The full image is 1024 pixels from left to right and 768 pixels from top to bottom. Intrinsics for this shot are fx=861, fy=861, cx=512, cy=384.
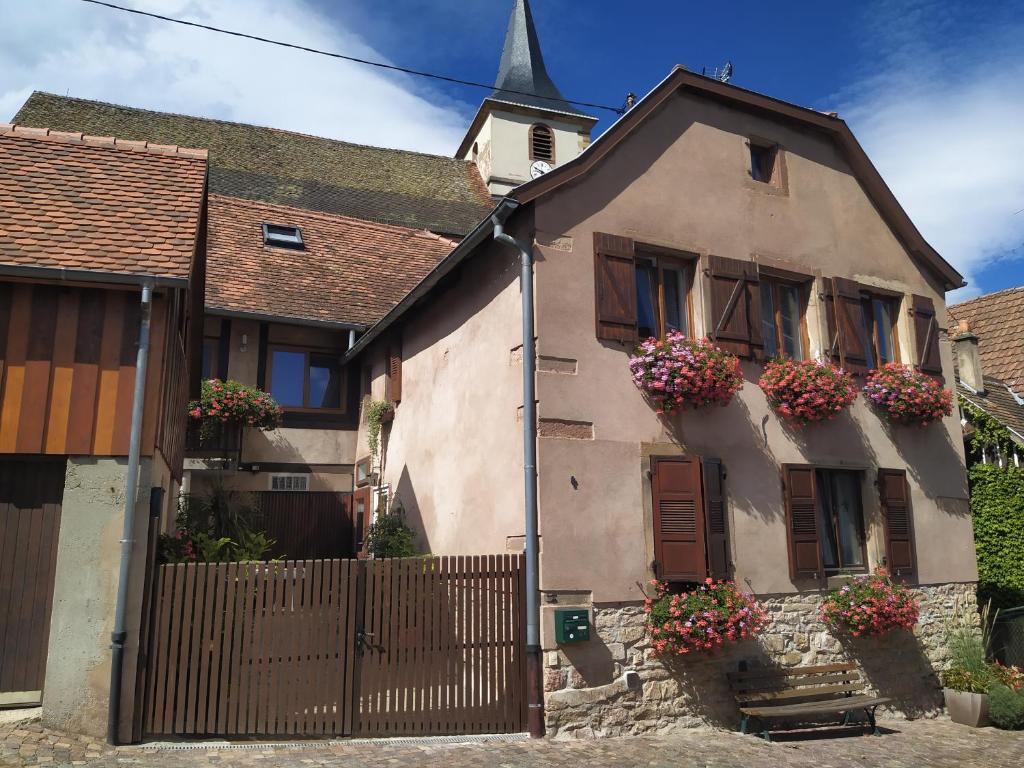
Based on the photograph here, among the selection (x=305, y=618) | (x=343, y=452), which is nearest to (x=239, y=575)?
(x=305, y=618)

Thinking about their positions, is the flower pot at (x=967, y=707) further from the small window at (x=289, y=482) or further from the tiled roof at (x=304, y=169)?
the tiled roof at (x=304, y=169)

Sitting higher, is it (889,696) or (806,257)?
(806,257)

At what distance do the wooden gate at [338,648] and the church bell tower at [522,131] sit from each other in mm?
19823

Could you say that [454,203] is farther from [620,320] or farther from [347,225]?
[620,320]

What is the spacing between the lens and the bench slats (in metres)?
8.72

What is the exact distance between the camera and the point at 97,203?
855cm

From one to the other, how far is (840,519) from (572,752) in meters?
5.01

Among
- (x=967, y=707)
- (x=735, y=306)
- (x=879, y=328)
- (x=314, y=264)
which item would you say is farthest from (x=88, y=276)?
(x=967, y=707)

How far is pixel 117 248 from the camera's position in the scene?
7887mm

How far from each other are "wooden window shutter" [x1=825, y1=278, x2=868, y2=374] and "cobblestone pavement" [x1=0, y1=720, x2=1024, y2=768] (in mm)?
4505

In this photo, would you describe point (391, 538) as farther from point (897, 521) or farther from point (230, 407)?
point (897, 521)

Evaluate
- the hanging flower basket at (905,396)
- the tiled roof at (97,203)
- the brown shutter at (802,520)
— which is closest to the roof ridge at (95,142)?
the tiled roof at (97,203)

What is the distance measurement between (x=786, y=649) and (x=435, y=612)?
13.5 feet

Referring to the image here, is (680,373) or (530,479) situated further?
(680,373)
